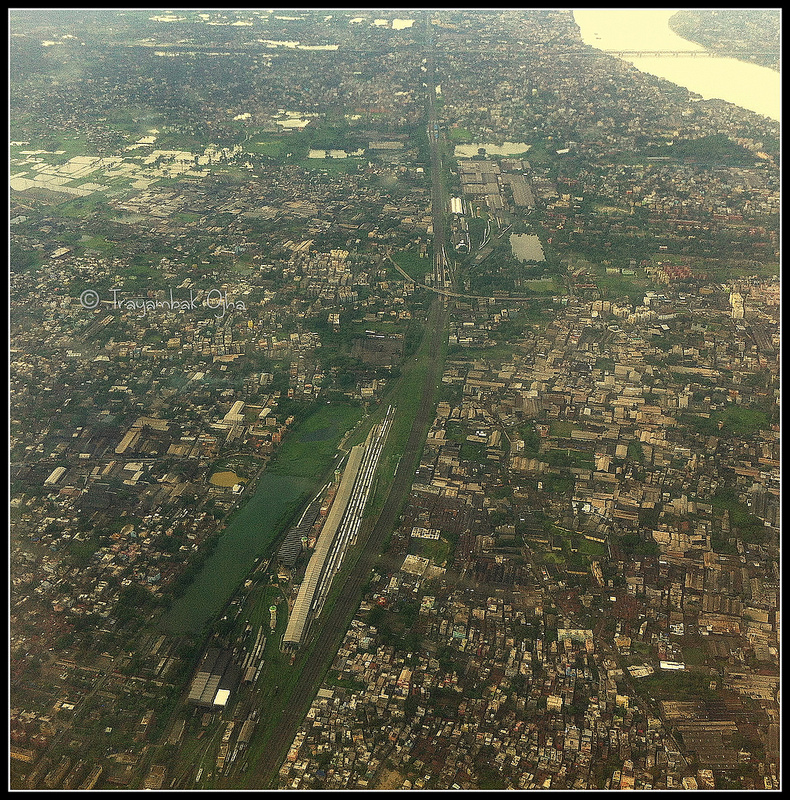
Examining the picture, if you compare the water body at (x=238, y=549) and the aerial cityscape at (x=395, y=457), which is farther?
the water body at (x=238, y=549)

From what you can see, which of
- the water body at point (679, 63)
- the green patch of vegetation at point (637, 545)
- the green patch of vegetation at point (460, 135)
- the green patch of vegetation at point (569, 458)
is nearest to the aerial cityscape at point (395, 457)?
the green patch of vegetation at point (637, 545)

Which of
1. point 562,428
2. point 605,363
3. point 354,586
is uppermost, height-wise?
point 605,363

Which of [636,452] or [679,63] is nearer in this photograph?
[636,452]

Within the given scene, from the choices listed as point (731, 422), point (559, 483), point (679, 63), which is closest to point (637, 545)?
point (559, 483)

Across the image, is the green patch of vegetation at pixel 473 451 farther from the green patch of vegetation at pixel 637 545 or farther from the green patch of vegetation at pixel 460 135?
the green patch of vegetation at pixel 460 135

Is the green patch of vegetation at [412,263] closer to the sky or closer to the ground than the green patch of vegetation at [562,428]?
closer to the sky

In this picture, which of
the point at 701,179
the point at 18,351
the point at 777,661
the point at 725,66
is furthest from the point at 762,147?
the point at 18,351

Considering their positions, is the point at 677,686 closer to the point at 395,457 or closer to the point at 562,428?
the point at 562,428
